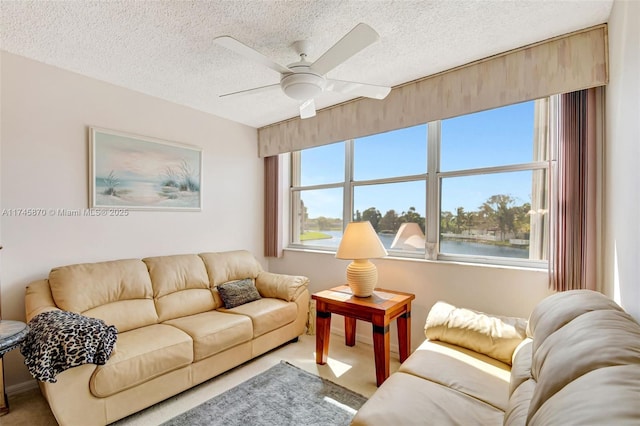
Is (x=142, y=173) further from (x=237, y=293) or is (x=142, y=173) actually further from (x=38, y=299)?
(x=237, y=293)

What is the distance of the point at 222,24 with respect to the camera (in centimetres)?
189

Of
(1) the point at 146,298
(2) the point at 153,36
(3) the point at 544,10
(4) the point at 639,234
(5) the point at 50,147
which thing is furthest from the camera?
(1) the point at 146,298

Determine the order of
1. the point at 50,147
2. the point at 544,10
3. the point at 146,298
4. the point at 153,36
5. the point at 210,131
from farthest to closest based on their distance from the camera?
1. the point at 210,131
2. the point at 146,298
3. the point at 50,147
4. the point at 153,36
5. the point at 544,10

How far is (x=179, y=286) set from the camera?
2844mm

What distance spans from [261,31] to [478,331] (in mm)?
2394

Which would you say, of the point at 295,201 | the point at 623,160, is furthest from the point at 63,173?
the point at 623,160

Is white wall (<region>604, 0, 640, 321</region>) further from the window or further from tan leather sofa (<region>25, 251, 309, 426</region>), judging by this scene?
tan leather sofa (<region>25, 251, 309, 426</region>)

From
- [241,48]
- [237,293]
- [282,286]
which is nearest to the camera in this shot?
[241,48]

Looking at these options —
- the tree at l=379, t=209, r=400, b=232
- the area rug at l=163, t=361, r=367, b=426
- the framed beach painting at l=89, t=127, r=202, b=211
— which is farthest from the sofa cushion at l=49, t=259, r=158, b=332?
the tree at l=379, t=209, r=400, b=232

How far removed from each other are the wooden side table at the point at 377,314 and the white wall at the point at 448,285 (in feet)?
0.66

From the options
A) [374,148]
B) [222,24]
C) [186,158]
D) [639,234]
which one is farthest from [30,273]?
[639,234]

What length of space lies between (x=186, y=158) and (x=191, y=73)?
1.03 metres

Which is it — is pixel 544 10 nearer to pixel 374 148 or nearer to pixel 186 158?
pixel 374 148

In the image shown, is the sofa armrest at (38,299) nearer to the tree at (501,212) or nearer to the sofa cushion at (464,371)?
the sofa cushion at (464,371)
